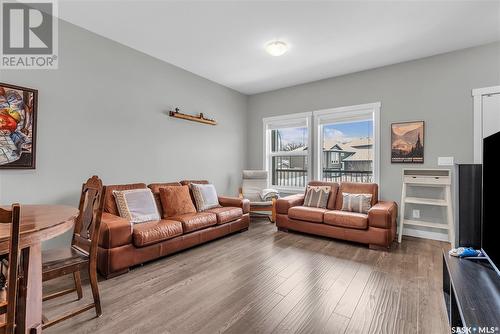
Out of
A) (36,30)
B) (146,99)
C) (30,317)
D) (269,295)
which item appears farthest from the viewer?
(146,99)

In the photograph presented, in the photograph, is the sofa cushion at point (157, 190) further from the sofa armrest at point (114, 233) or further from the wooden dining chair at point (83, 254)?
the wooden dining chair at point (83, 254)

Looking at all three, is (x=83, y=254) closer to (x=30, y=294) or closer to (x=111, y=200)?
(x=30, y=294)

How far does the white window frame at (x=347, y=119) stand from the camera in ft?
13.2

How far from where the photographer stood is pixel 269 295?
2.05 meters

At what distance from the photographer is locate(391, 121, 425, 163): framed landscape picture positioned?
11.9 feet

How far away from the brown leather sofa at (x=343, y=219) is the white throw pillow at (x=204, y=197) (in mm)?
1112

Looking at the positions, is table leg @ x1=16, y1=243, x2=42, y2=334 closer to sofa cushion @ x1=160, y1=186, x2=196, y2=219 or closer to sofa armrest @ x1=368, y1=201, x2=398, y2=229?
sofa cushion @ x1=160, y1=186, x2=196, y2=219

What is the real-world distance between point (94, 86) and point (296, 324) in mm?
3416

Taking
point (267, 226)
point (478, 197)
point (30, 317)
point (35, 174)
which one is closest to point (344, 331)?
point (478, 197)

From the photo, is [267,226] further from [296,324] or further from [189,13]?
[189,13]

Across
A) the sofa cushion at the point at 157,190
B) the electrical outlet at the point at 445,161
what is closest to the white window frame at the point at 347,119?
the electrical outlet at the point at 445,161

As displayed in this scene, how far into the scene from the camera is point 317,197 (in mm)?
4055

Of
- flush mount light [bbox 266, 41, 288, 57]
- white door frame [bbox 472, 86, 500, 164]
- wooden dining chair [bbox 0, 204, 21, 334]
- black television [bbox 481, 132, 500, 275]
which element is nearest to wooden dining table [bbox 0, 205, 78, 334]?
wooden dining chair [bbox 0, 204, 21, 334]

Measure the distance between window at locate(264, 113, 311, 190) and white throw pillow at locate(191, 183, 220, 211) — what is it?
1895 mm
